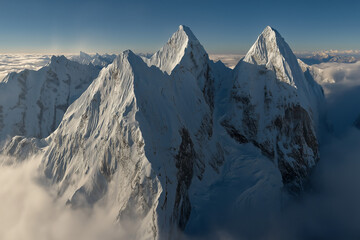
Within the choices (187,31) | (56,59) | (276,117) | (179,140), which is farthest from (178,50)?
(56,59)

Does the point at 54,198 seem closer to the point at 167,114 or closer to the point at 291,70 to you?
the point at 167,114

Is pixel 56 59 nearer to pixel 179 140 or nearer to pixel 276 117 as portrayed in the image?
pixel 179 140

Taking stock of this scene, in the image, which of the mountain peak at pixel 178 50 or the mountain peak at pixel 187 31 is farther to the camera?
the mountain peak at pixel 187 31

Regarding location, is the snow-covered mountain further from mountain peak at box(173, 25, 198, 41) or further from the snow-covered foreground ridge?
mountain peak at box(173, 25, 198, 41)

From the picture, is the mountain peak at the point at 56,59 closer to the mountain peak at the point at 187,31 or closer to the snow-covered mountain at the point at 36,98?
the snow-covered mountain at the point at 36,98

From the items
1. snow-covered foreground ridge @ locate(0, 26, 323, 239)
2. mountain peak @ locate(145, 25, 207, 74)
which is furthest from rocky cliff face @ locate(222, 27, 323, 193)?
mountain peak @ locate(145, 25, 207, 74)

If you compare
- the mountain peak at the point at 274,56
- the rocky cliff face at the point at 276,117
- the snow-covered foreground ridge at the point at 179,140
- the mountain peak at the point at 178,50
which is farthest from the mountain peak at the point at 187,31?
the mountain peak at the point at 274,56

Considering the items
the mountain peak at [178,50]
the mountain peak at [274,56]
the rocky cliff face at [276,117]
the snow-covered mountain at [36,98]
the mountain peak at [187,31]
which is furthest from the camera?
the snow-covered mountain at [36,98]
